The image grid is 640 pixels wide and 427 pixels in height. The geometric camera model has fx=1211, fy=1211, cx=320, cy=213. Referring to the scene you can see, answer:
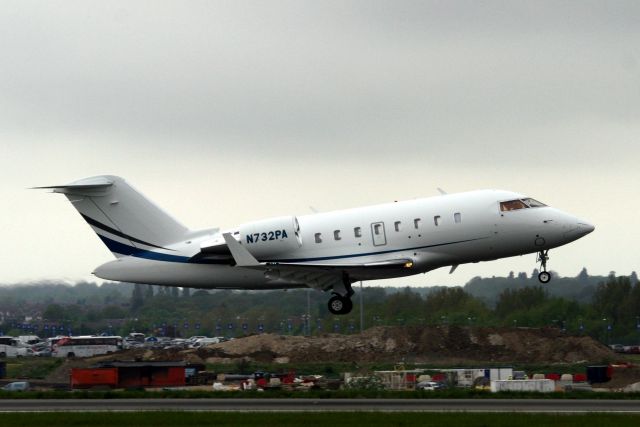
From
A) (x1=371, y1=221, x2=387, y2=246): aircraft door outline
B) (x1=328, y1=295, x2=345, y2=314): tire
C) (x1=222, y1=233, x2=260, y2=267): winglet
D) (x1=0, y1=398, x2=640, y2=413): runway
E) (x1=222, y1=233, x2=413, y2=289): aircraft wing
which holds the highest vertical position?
(x1=371, y1=221, x2=387, y2=246): aircraft door outline

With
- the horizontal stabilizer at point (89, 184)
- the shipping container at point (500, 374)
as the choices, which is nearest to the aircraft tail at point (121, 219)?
the horizontal stabilizer at point (89, 184)

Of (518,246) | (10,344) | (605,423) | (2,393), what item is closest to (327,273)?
(518,246)

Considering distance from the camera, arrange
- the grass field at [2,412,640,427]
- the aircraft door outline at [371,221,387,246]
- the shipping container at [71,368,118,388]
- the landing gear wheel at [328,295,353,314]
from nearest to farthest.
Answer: the grass field at [2,412,640,427] < the aircraft door outline at [371,221,387,246] < the landing gear wheel at [328,295,353,314] < the shipping container at [71,368,118,388]

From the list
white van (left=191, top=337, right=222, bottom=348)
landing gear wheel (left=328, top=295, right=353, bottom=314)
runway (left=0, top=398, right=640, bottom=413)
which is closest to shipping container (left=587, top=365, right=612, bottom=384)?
landing gear wheel (left=328, top=295, right=353, bottom=314)

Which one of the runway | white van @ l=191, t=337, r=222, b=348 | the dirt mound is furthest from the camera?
white van @ l=191, t=337, r=222, b=348

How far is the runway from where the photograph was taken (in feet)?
118

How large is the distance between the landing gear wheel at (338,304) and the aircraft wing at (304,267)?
0.62m

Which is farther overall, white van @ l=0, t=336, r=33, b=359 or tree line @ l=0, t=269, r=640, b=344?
white van @ l=0, t=336, r=33, b=359

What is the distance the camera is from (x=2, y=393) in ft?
150

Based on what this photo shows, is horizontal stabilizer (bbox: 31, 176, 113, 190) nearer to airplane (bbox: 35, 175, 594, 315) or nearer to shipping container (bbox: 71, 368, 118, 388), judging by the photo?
airplane (bbox: 35, 175, 594, 315)

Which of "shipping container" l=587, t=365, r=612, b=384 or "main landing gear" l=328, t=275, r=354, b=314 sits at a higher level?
"main landing gear" l=328, t=275, r=354, b=314

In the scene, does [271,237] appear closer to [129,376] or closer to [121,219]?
[121,219]

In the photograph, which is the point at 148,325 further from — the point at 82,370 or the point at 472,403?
the point at 472,403

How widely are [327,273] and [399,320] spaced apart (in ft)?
146
